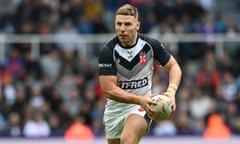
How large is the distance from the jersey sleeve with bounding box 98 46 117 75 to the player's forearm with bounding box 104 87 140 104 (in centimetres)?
22

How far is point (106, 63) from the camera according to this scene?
10133mm

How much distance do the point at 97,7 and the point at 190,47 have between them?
2.40 meters

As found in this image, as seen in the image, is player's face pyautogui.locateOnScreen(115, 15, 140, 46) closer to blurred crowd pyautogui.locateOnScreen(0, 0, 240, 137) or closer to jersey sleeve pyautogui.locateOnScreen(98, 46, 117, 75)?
jersey sleeve pyautogui.locateOnScreen(98, 46, 117, 75)

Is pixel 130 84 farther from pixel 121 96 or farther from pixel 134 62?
pixel 121 96

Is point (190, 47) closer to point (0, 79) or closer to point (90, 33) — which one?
point (90, 33)

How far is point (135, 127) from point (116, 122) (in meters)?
0.47

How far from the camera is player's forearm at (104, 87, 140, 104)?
9.90 metres

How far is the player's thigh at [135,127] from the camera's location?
10.1m

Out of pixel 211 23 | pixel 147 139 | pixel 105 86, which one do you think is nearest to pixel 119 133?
pixel 105 86

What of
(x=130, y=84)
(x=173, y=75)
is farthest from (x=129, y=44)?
(x=173, y=75)

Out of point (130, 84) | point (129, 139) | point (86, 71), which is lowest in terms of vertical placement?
point (86, 71)

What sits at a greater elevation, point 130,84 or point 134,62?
point 134,62

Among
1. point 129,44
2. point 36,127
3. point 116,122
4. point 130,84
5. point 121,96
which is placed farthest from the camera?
point 36,127

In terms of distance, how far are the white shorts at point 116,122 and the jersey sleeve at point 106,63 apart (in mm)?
553
